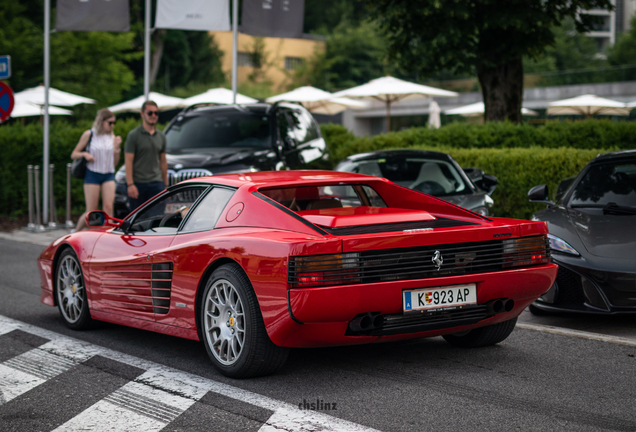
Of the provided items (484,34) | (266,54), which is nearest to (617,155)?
(484,34)

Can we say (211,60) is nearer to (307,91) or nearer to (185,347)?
(307,91)

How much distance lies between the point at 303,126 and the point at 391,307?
896cm

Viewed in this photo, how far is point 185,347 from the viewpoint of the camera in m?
5.81

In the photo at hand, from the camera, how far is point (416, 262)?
4551mm

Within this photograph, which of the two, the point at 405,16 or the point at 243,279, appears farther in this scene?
the point at 405,16

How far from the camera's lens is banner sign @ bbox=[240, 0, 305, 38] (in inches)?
615

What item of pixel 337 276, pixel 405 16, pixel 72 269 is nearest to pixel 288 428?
pixel 337 276

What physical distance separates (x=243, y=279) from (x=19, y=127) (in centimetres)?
1312

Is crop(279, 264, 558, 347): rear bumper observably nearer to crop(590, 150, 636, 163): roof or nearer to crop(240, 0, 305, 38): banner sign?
crop(590, 150, 636, 163): roof

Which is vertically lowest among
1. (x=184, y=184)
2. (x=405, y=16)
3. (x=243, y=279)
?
(x=243, y=279)

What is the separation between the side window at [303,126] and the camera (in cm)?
1277

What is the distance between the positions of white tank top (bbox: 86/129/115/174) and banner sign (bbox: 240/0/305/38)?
5609 millimetres

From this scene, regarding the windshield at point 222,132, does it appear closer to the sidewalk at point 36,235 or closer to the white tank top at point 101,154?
the white tank top at point 101,154

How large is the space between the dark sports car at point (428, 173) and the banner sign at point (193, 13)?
624 centimetres
